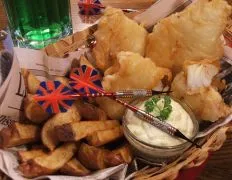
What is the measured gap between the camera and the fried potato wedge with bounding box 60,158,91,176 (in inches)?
42.5

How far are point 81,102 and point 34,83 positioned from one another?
0.17m

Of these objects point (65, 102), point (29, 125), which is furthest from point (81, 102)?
point (29, 125)

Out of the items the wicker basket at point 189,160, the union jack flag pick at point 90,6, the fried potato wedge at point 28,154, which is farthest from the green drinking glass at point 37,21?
the wicker basket at point 189,160

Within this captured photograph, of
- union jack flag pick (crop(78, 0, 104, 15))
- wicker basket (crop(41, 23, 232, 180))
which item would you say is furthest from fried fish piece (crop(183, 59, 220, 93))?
union jack flag pick (crop(78, 0, 104, 15))

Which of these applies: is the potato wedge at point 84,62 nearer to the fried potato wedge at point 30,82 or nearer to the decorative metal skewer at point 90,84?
the decorative metal skewer at point 90,84

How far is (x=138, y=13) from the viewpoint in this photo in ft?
4.75

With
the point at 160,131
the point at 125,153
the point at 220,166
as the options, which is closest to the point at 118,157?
the point at 125,153

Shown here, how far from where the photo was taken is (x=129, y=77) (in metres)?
1.19

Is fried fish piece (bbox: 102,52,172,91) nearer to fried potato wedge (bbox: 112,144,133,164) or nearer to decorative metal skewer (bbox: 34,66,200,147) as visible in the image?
decorative metal skewer (bbox: 34,66,200,147)

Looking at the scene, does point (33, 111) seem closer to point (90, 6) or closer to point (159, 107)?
point (159, 107)

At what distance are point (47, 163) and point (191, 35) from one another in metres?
0.58

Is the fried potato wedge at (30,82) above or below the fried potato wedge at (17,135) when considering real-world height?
above

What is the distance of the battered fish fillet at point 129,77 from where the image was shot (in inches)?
46.3

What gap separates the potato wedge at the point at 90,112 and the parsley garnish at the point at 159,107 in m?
0.14
